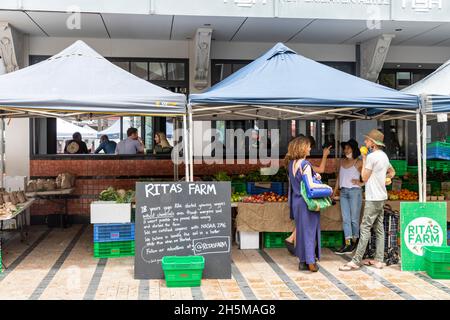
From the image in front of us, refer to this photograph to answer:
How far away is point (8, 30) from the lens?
419 inches

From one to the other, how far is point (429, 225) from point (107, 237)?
15.3 ft

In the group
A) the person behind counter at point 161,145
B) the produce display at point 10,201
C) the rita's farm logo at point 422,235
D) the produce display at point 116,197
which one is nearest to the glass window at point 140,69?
the person behind counter at point 161,145

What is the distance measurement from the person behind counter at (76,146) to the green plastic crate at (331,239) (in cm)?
563

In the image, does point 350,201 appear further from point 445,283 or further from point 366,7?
point 366,7

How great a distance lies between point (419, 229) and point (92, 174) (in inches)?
273

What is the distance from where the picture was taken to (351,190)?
8391 millimetres

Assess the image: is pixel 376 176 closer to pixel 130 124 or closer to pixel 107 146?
pixel 107 146

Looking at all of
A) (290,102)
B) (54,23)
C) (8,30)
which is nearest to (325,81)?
(290,102)

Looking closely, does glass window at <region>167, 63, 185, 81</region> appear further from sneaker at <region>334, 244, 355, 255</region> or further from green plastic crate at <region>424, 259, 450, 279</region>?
green plastic crate at <region>424, 259, 450, 279</region>

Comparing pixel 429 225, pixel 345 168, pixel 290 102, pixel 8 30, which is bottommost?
pixel 429 225

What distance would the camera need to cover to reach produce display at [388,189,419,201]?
9.21 metres

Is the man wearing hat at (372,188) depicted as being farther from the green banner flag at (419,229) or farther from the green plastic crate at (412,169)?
the green plastic crate at (412,169)

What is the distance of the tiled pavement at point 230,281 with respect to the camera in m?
6.35

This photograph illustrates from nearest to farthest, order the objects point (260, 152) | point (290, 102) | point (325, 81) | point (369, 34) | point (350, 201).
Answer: point (290, 102)
point (325, 81)
point (350, 201)
point (369, 34)
point (260, 152)
